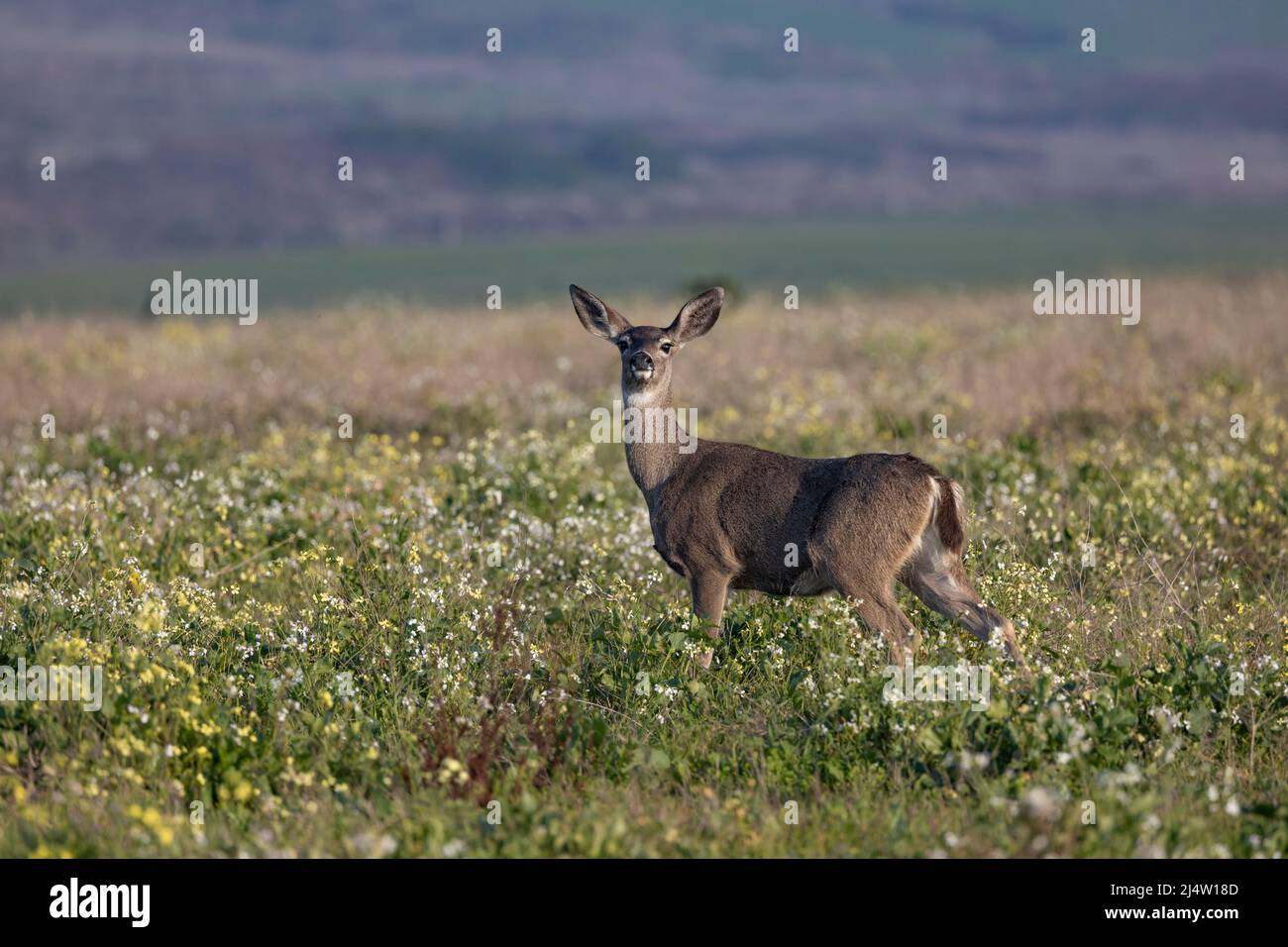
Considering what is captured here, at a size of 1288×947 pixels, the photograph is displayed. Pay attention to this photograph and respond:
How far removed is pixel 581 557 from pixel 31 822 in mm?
4161

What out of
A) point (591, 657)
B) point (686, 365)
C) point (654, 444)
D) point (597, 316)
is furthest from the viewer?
point (686, 365)

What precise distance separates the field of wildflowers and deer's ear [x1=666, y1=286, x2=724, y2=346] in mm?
1382

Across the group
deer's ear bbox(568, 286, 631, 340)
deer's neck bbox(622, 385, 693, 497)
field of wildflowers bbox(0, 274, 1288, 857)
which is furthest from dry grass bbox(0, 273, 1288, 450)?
deer's neck bbox(622, 385, 693, 497)

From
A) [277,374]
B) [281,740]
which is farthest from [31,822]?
[277,374]

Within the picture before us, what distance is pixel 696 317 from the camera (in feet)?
29.0

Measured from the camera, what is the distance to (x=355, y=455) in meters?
12.2

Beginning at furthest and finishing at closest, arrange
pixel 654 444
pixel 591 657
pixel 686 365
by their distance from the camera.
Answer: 1. pixel 686 365
2. pixel 654 444
3. pixel 591 657

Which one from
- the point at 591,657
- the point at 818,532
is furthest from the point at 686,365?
the point at 591,657

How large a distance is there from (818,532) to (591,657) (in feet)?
4.27

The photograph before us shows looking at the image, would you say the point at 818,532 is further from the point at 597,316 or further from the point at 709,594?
the point at 597,316

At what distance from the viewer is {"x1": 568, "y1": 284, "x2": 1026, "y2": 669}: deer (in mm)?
7461

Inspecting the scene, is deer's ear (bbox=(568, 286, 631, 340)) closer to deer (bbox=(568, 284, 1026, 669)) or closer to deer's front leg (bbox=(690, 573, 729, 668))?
deer (bbox=(568, 284, 1026, 669))

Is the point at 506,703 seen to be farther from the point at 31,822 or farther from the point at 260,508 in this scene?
the point at 260,508

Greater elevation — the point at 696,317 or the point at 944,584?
the point at 696,317
